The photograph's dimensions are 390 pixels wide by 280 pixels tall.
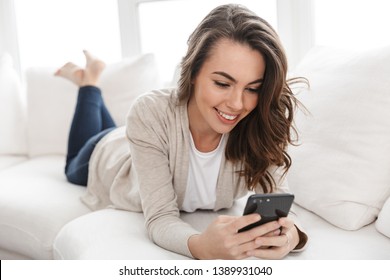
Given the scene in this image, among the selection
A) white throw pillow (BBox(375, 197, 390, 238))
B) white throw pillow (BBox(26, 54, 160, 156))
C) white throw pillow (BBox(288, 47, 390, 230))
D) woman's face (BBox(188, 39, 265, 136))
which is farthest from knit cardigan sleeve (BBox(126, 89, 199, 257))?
white throw pillow (BBox(26, 54, 160, 156))

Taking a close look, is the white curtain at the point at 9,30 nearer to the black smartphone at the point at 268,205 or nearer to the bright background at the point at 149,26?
the bright background at the point at 149,26

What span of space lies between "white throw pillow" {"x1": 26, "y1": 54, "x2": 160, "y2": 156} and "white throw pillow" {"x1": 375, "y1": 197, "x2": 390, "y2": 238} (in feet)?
4.42

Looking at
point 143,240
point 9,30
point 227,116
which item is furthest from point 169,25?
point 143,240

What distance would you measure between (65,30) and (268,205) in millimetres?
2367

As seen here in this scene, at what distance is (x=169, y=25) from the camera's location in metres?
2.96

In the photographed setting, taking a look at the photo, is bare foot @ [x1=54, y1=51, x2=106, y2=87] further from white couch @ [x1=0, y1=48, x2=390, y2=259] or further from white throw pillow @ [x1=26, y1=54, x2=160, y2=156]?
white couch @ [x1=0, y1=48, x2=390, y2=259]

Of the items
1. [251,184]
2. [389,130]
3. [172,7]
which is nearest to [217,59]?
[251,184]

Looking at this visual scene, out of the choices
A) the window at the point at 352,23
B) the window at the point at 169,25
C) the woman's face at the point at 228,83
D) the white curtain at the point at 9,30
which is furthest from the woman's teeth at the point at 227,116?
the white curtain at the point at 9,30

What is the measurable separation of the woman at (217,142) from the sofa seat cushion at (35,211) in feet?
0.71

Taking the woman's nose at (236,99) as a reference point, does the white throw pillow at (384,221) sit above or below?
below

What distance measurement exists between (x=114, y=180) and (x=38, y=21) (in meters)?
1.81

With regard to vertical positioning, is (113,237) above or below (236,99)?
below

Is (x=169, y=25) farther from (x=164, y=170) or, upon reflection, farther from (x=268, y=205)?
(x=268, y=205)

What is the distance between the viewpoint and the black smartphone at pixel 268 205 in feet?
3.90
